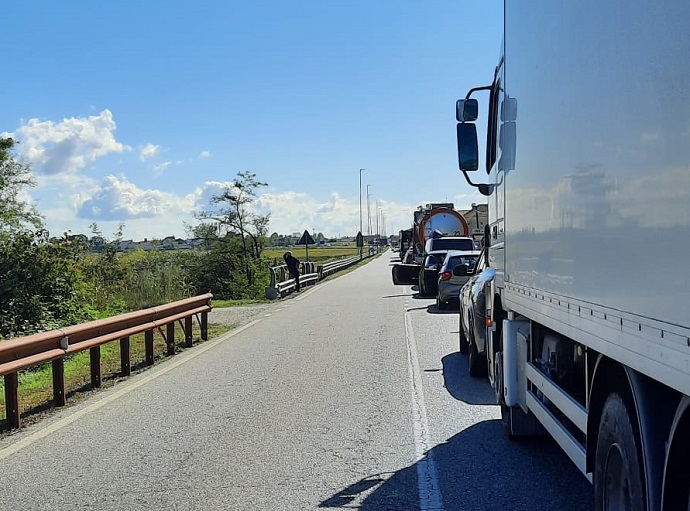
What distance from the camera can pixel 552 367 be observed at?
5.49 metres

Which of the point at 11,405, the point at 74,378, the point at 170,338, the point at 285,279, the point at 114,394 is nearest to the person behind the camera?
the point at 11,405

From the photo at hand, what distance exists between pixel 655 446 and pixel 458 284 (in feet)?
60.1

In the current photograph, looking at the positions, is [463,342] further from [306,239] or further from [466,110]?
[306,239]

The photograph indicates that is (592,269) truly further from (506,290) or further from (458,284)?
(458,284)

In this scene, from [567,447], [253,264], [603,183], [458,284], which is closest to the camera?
[603,183]

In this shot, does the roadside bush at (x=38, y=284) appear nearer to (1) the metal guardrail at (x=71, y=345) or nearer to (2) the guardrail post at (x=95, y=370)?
(1) the metal guardrail at (x=71, y=345)

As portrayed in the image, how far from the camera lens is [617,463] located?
3.72 meters

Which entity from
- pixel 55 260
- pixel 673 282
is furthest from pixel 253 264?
pixel 673 282

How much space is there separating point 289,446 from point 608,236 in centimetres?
441

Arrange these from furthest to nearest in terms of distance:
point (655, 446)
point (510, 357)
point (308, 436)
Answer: point (308, 436) < point (510, 357) < point (655, 446)

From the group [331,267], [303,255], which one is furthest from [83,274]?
[303,255]

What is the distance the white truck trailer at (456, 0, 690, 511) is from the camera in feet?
9.25

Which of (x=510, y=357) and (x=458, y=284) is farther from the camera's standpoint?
(x=458, y=284)

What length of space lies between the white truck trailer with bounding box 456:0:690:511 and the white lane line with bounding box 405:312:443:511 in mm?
914
